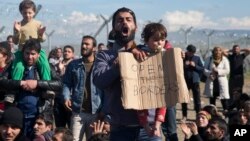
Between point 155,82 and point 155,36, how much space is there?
1.13ft

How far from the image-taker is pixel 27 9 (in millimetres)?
7051

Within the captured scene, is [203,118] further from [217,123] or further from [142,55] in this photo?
[142,55]

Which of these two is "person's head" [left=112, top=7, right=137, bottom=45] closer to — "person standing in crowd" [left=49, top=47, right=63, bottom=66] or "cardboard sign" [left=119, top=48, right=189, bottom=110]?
"cardboard sign" [left=119, top=48, right=189, bottom=110]

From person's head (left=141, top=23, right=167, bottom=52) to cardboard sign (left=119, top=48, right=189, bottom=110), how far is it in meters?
0.07

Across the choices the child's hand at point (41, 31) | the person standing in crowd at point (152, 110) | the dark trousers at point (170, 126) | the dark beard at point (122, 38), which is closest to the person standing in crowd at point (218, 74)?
the dark trousers at point (170, 126)

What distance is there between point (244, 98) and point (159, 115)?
16.0 feet

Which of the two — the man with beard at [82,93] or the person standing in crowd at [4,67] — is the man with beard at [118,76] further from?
the man with beard at [82,93]

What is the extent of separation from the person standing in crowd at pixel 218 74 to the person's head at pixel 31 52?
6261mm

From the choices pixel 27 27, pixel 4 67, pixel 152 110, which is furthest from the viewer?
pixel 27 27

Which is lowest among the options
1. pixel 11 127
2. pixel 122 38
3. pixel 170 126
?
pixel 170 126

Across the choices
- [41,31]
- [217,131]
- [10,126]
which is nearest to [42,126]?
[10,126]

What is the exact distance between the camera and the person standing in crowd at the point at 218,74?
11.7 metres

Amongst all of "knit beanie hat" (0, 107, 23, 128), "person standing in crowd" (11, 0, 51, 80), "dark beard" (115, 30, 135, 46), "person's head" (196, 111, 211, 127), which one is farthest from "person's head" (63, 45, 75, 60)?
"dark beard" (115, 30, 135, 46)

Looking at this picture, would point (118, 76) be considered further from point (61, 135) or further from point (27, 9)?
point (27, 9)
